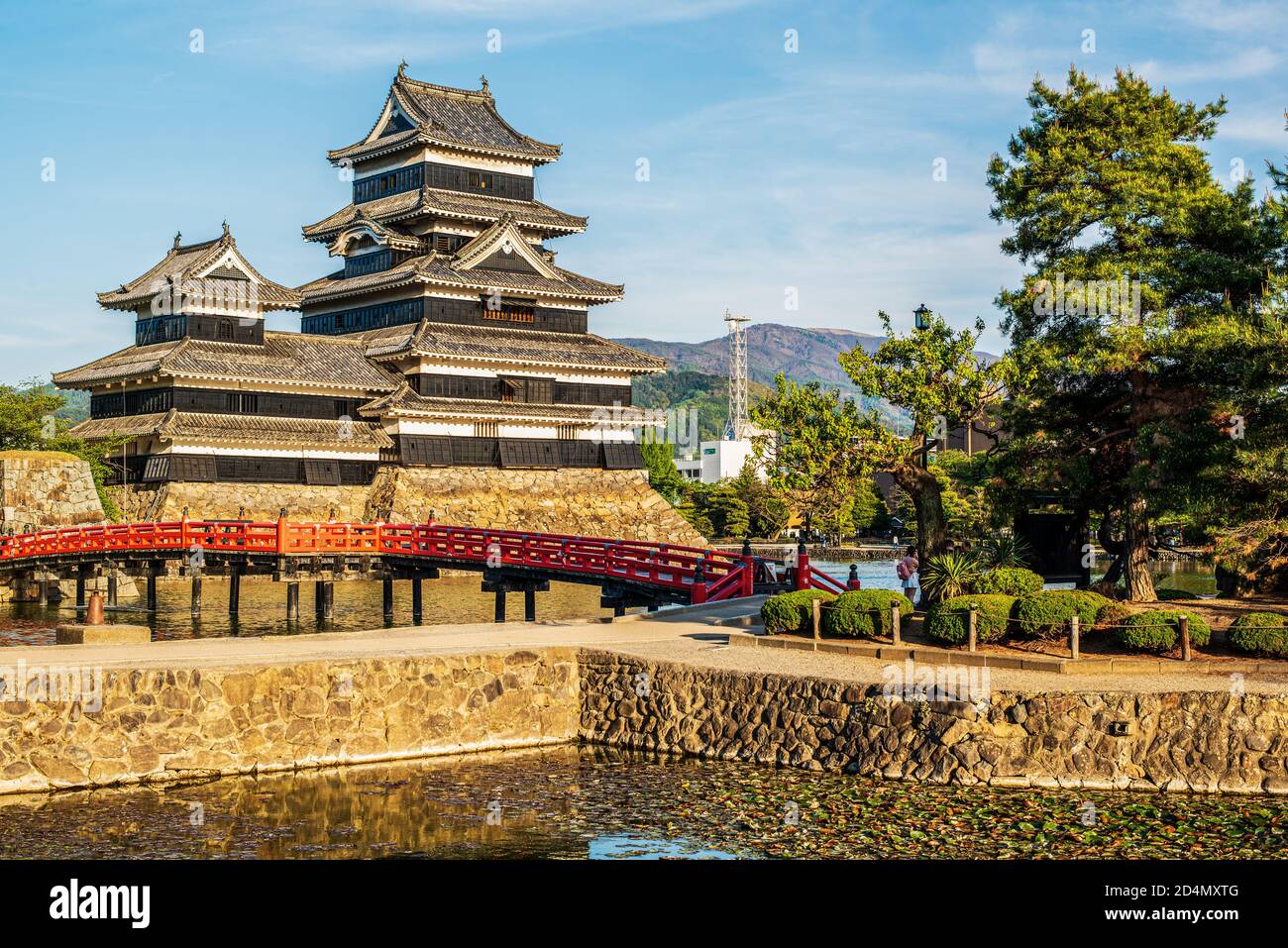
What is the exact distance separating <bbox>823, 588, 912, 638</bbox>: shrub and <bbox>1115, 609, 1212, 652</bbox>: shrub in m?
4.34

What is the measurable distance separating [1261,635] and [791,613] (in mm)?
8787

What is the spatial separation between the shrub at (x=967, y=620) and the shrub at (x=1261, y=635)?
386 cm

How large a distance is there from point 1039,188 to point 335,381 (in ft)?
165

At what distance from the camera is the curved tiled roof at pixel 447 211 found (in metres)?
81.9

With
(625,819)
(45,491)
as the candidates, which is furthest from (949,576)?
(45,491)

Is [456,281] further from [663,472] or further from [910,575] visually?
[910,575]

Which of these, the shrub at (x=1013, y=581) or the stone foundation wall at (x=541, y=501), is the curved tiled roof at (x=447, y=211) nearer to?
the stone foundation wall at (x=541, y=501)

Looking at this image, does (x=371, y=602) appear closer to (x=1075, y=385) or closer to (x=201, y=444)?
(x=201, y=444)

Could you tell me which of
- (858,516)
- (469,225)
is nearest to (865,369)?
(469,225)

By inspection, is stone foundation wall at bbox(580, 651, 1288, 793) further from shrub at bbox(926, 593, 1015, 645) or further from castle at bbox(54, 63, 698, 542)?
castle at bbox(54, 63, 698, 542)

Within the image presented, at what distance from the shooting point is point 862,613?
88.6 feet

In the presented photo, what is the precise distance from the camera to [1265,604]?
28.7 meters

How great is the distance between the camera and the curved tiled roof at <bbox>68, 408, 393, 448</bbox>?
228 ft

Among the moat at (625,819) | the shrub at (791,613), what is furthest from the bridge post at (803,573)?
the moat at (625,819)
